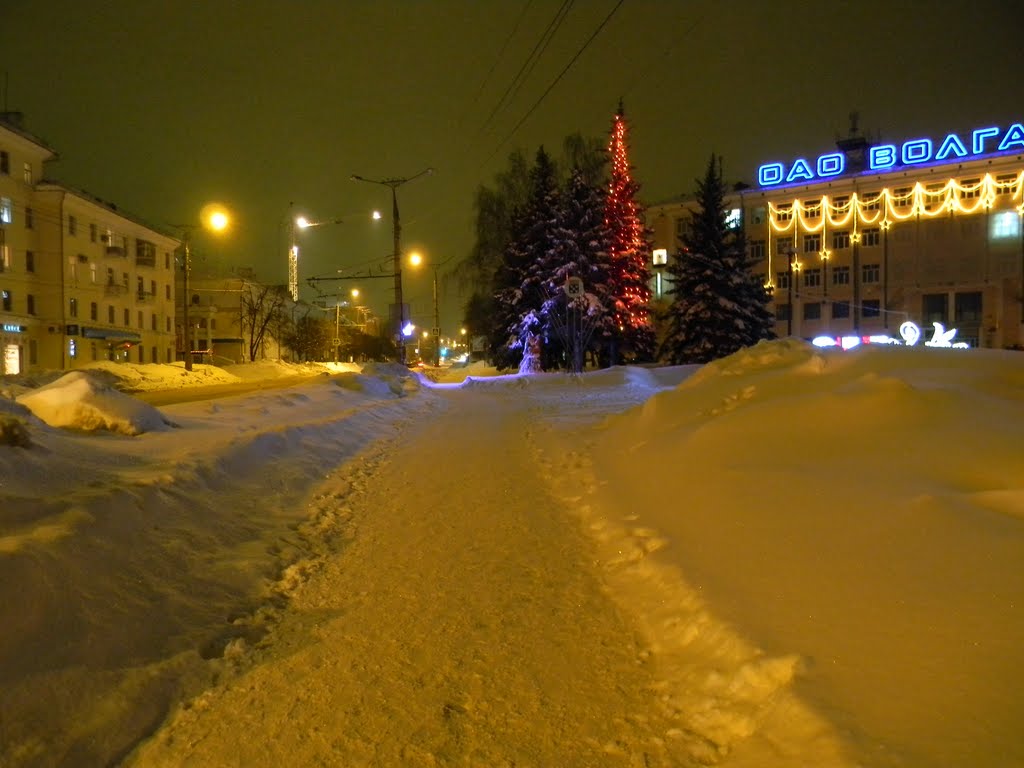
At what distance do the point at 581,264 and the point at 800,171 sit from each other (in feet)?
109

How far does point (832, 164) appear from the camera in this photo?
60.1m

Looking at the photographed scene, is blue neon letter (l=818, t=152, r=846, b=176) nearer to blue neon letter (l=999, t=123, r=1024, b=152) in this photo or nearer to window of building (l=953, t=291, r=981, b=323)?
blue neon letter (l=999, t=123, r=1024, b=152)

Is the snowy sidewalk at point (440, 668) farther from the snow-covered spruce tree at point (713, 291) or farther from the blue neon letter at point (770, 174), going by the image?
the blue neon letter at point (770, 174)

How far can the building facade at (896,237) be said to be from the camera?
5447 centimetres

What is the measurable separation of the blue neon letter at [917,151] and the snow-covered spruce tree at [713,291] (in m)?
26.4

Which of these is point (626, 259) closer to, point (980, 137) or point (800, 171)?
point (800, 171)

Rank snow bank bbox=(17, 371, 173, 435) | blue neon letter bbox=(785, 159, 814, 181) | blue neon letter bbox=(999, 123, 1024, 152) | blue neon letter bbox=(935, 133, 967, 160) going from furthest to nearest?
blue neon letter bbox=(785, 159, 814, 181) < blue neon letter bbox=(935, 133, 967, 160) < blue neon letter bbox=(999, 123, 1024, 152) < snow bank bbox=(17, 371, 173, 435)

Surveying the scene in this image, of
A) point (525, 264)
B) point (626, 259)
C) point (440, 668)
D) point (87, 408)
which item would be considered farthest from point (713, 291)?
point (440, 668)

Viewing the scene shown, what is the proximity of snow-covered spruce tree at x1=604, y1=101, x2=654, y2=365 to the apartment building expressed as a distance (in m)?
34.3

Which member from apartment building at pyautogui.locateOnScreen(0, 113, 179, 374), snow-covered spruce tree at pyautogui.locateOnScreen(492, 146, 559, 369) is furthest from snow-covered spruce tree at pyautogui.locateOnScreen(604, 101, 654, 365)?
apartment building at pyautogui.locateOnScreen(0, 113, 179, 374)

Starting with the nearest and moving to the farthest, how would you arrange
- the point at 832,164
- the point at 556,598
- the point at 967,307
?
the point at 556,598 → the point at 967,307 → the point at 832,164

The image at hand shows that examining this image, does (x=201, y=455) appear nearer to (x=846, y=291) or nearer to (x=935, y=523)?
(x=935, y=523)

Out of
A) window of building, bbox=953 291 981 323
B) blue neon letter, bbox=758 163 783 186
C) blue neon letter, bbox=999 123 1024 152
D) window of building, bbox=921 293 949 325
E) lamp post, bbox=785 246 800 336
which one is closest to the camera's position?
blue neon letter, bbox=999 123 1024 152

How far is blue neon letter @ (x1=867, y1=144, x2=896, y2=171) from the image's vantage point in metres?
57.4
